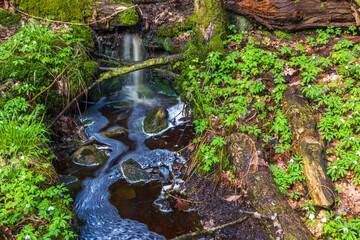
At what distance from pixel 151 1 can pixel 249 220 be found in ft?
A: 24.0

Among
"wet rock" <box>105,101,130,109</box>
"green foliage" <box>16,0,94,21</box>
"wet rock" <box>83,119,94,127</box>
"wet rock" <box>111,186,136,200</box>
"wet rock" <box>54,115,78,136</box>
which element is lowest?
"wet rock" <box>111,186,136,200</box>

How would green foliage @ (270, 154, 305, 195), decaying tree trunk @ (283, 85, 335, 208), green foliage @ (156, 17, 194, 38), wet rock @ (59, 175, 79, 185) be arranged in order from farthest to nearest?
1. green foliage @ (156, 17, 194, 38)
2. wet rock @ (59, 175, 79, 185)
3. green foliage @ (270, 154, 305, 195)
4. decaying tree trunk @ (283, 85, 335, 208)

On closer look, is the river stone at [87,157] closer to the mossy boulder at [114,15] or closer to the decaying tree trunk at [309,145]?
→ the mossy boulder at [114,15]

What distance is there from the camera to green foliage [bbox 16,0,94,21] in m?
6.96

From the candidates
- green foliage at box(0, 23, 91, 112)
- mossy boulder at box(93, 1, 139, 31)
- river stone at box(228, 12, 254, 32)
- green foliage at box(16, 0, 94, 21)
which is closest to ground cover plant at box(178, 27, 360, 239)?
river stone at box(228, 12, 254, 32)

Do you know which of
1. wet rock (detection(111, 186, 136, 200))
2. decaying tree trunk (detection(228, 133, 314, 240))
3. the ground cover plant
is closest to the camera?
decaying tree trunk (detection(228, 133, 314, 240))

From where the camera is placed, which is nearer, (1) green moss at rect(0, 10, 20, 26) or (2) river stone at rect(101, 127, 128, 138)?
(2) river stone at rect(101, 127, 128, 138)

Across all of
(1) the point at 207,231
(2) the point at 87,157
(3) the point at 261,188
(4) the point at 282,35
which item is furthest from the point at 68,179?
(4) the point at 282,35

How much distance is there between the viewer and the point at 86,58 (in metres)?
6.09

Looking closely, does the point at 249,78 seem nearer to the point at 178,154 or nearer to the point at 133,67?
the point at 178,154

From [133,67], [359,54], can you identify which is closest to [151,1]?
[133,67]

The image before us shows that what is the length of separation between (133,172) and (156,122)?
1759 millimetres

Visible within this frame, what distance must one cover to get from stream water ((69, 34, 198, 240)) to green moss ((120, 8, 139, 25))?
1.73 feet

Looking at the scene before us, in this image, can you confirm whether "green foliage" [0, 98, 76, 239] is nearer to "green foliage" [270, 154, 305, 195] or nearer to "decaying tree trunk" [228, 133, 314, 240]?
"decaying tree trunk" [228, 133, 314, 240]
